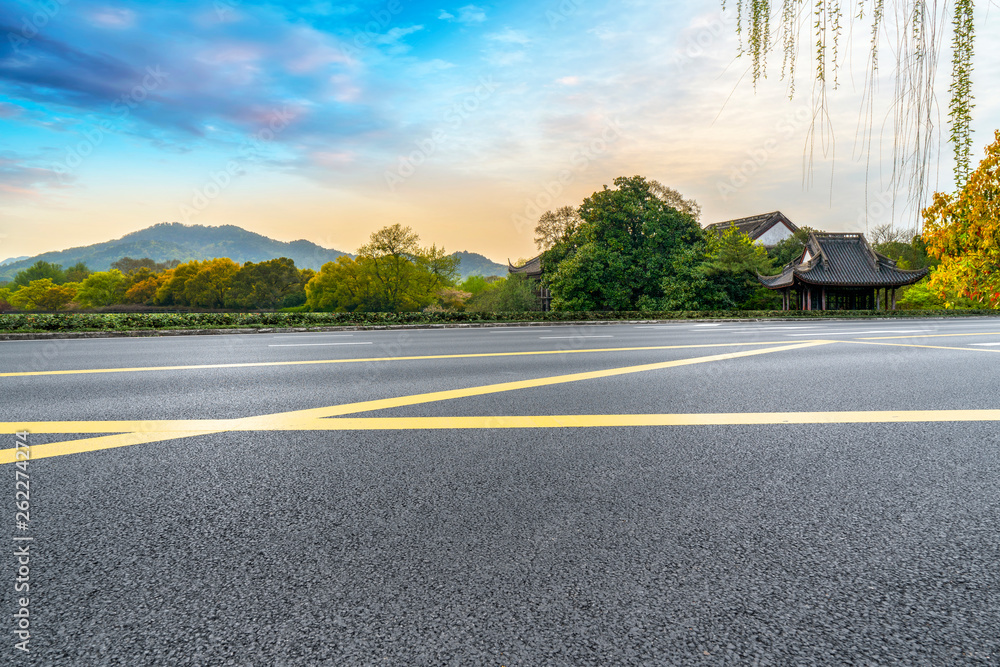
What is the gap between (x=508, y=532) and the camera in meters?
2.17

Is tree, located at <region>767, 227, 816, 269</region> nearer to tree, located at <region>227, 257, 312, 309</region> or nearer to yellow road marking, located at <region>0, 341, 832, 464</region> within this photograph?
yellow road marking, located at <region>0, 341, 832, 464</region>

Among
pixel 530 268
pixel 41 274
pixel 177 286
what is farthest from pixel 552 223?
pixel 41 274

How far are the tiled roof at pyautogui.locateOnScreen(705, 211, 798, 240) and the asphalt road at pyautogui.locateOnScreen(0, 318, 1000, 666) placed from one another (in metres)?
45.2

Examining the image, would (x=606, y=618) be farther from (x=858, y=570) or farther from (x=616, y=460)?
(x=616, y=460)

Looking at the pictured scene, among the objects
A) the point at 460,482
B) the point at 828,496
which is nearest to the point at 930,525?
the point at 828,496

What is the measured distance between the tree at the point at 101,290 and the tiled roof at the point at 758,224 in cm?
7534

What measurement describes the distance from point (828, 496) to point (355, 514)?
2235 mm

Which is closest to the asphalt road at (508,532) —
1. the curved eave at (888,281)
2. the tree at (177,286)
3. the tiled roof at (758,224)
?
the curved eave at (888,281)

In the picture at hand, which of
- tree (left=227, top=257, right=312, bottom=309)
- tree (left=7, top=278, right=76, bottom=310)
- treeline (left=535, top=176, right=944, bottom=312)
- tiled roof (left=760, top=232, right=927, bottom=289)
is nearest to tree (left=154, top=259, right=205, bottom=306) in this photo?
tree (left=227, top=257, right=312, bottom=309)

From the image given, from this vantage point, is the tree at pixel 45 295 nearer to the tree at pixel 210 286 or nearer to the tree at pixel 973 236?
the tree at pixel 210 286

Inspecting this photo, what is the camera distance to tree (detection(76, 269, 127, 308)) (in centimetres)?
7069

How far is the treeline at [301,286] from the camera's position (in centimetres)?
5422

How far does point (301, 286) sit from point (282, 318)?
52.1 meters

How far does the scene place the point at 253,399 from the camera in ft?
17.0
